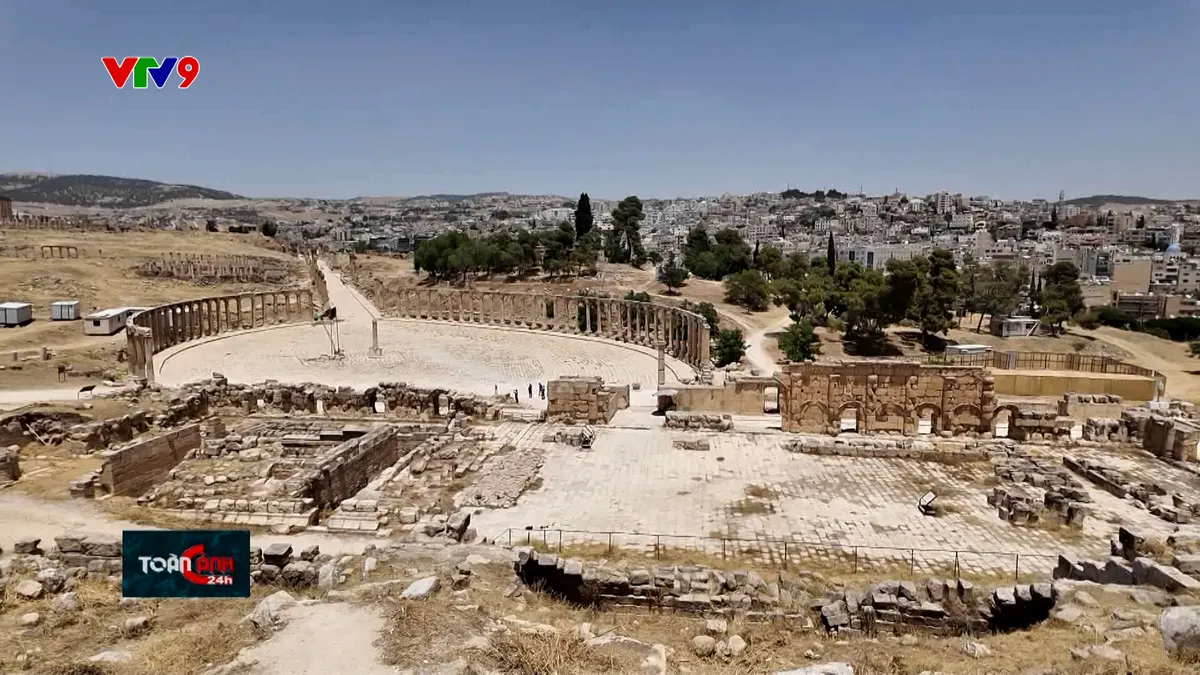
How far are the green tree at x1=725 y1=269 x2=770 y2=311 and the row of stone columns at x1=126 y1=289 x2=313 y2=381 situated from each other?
41696 mm

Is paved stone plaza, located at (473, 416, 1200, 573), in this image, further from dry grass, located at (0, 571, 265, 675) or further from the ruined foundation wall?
the ruined foundation wall

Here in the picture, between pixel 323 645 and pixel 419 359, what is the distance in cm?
3812

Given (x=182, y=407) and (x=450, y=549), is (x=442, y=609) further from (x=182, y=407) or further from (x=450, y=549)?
(x=182, y=407)

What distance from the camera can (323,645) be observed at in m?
10.5

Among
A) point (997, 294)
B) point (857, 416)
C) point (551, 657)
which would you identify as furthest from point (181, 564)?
point (997, 294)

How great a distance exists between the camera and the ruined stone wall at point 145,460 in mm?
21016

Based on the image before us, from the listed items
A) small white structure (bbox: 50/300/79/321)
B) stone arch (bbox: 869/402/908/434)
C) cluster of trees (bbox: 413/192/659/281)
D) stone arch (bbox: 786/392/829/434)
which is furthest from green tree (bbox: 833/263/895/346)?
small white structure (bbox: 50/300/79/321)

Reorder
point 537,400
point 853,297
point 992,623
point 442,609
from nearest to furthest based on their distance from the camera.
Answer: point 442,609 → point 992,623 → point 537,400 → point 853,297

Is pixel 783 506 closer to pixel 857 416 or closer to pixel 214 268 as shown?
pixel 857 416

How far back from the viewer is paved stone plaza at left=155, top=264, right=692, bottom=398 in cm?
4184

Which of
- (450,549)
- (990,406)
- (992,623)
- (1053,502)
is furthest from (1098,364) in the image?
(450,549)

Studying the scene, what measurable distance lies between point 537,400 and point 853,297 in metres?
36.0

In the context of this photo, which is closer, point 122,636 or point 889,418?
point 122,636

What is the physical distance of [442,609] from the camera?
1171cm
